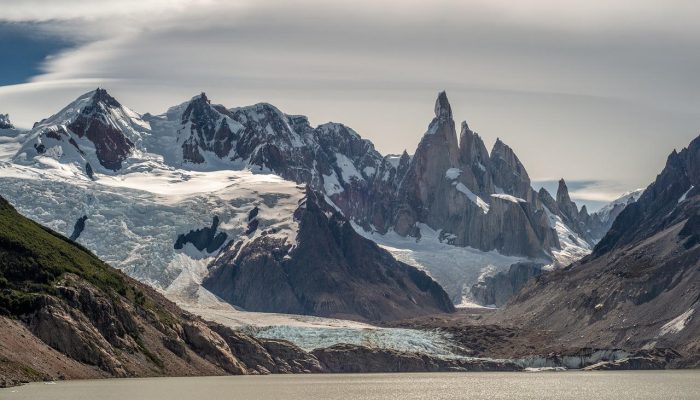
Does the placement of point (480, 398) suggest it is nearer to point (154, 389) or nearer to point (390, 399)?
point (390, 399)

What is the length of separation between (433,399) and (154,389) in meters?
43.2

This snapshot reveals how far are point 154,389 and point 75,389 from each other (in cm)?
1305

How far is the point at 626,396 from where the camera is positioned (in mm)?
199000

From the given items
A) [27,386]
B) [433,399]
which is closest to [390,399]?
[433,399]

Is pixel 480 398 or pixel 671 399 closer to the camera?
pixel 671 399

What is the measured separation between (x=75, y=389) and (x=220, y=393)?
22.2 m

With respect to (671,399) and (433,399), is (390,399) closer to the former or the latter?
(433,399)

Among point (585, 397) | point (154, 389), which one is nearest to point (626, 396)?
point (585, 397)

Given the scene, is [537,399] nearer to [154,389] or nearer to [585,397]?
[585,397]

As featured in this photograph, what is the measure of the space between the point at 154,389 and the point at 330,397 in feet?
89.5

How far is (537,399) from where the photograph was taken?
194 metres

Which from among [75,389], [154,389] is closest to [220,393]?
[154,389]

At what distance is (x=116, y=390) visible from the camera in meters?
192

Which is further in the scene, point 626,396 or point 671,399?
point 626,396
